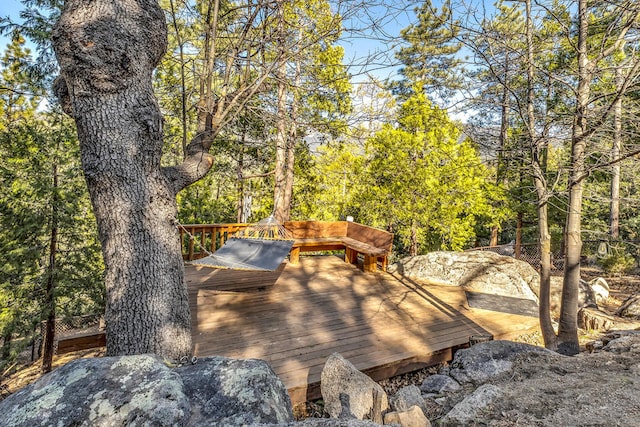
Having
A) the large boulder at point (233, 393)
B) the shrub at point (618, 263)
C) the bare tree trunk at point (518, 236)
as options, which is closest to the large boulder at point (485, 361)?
the large boulder at point (233, 393)

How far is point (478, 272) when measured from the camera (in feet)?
17.7

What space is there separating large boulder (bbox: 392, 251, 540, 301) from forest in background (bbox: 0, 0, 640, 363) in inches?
53.6

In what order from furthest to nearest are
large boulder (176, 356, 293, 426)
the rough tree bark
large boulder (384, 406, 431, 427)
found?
the rough tree bark
large boulder (384, 406, 431, 427)
large boulder (176, 356, 293, 426)

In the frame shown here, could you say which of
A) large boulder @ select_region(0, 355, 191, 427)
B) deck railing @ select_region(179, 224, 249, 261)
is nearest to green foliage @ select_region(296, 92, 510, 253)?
deck railing @ select_region(179, 224, 249, 261)

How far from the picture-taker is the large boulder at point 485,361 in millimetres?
2566

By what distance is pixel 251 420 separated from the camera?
3.68 ft

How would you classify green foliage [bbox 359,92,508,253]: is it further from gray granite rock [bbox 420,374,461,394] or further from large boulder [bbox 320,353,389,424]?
large boulder [bbox 320,353,389,424]

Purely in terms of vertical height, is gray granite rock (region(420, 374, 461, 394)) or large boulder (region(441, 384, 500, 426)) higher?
large boulder (region(441, 384, 500, 426))

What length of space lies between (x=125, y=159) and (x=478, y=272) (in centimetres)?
552

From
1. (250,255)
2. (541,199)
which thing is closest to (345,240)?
(250,255)

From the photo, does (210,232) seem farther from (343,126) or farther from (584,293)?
(584,293)

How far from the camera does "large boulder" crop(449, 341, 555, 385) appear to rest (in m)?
2.57

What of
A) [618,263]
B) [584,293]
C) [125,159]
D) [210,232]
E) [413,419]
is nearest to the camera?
[413,419]

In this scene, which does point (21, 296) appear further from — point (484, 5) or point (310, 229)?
point (484, 5)
